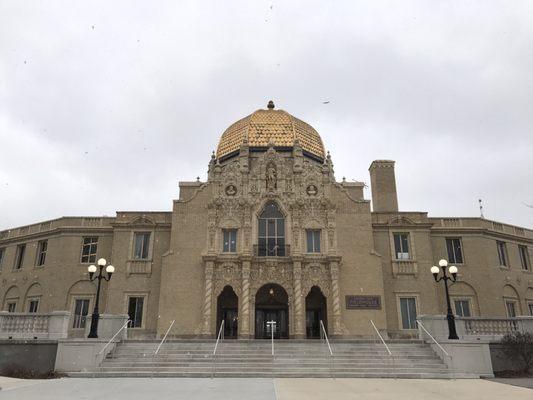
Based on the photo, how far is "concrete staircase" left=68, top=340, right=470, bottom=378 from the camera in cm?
1709

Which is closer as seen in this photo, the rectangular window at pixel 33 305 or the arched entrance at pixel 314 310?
the arched entrance at pixel 314 310

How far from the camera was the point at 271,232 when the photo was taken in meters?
30.5

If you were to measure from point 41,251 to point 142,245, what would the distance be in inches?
339

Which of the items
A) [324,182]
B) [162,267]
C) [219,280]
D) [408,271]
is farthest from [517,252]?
[162,267]

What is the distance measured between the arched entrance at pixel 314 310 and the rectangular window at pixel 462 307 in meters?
9.32

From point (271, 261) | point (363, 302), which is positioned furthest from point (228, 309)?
point (363, 302)

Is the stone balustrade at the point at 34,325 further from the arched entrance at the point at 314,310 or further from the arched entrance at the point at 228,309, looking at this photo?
the arched entrance at the point at 314,310

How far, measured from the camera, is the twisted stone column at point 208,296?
91.5ft

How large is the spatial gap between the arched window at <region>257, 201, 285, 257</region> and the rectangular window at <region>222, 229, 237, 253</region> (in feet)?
5.49

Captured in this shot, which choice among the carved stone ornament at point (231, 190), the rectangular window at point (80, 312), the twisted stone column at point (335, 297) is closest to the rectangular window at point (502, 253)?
the twisted stone column at point (335, 297)
